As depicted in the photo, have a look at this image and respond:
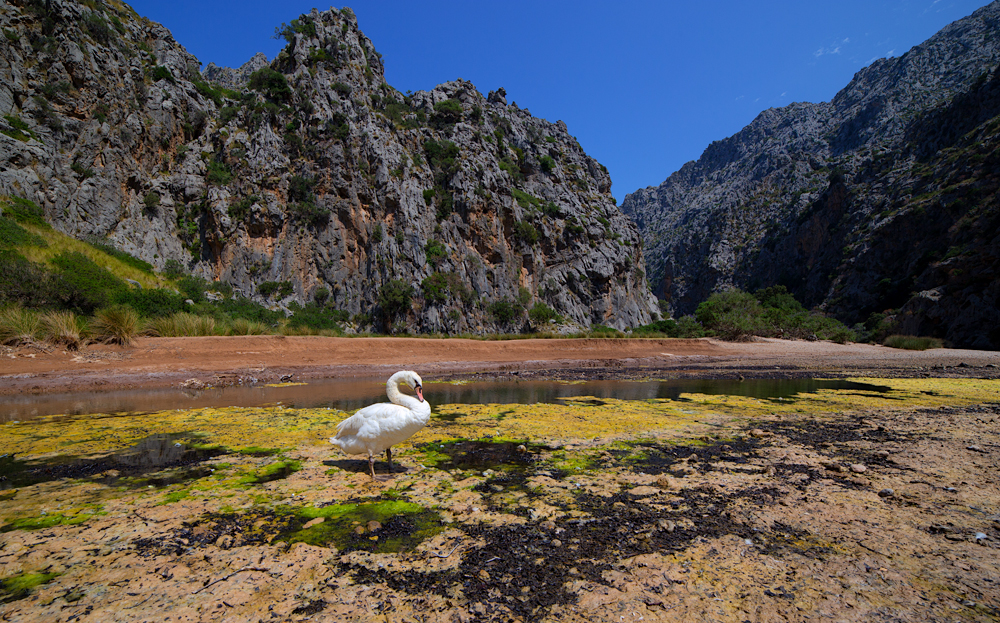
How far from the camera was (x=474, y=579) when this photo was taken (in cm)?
301

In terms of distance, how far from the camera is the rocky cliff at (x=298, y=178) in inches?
1275

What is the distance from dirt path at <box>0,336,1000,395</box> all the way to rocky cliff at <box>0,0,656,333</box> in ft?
74.7

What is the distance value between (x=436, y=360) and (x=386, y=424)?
613 inches

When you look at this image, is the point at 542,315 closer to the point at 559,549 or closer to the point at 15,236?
the point at 15,236

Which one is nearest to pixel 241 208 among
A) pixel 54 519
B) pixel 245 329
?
pixel 245 329

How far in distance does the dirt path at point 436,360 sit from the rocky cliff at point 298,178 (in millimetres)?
22774

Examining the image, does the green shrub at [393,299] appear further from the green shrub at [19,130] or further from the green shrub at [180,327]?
the green shrub at [19,130]

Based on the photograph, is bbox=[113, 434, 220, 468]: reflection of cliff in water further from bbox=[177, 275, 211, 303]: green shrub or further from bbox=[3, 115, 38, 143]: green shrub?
bbox=[3, 115, 38, 143]: green shrub

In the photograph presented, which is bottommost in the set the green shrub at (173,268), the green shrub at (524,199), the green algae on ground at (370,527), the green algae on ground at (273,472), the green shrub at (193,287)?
the green algae on ground at (273,472)

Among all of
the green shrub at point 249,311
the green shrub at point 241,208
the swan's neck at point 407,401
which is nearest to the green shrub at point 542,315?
Result: the green shrub at point 249,311

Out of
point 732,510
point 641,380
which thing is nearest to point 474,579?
point 732,510

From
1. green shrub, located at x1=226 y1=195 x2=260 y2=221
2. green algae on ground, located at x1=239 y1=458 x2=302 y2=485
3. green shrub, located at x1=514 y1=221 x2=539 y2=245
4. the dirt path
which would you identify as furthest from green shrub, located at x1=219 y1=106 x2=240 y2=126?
green algae on ground, located at x1=239 y1=458 x2=302 y2=485

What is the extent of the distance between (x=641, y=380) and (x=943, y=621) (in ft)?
50.2

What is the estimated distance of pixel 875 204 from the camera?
67.6 m
